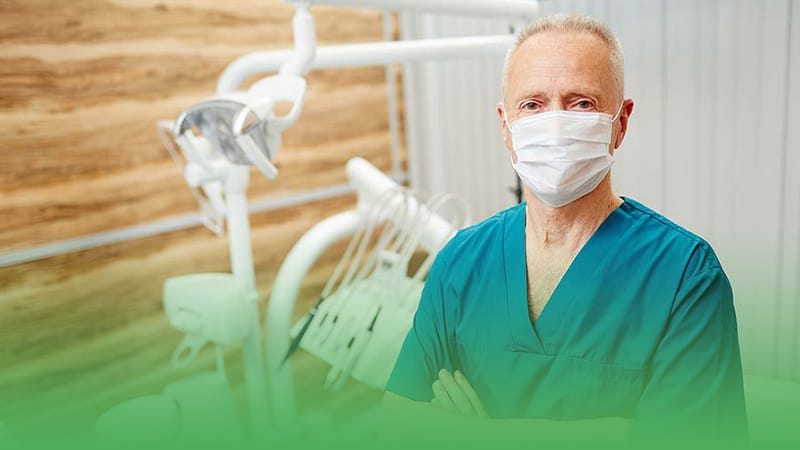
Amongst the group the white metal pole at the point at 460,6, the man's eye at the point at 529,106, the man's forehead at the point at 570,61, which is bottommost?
the man's eye at the point at 529,106

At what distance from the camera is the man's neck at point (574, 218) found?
3.85 ft

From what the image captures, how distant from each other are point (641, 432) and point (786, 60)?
1.31 metres

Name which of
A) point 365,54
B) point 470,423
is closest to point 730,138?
point 365,54

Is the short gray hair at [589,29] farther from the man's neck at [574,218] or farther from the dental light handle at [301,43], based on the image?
the dental light handle at [301,43]

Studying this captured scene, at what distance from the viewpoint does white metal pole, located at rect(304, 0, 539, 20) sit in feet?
5.12

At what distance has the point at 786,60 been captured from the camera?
1.91 meters

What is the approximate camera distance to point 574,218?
1180 millimetres

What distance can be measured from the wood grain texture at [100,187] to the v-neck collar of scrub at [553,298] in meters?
1.17

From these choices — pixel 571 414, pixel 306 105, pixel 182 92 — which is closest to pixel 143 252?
pixel 182 92

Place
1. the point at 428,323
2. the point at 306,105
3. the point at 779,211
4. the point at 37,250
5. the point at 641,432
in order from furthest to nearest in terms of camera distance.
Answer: the point at 306,105 → the point at 779,211 → the point at 37,250 → the point at 428,323 → the point at 641,432

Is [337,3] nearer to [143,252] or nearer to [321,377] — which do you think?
[143,252]

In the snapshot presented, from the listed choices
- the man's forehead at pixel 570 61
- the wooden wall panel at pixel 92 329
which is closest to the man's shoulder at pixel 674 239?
the man's forehead at pixel 570 61

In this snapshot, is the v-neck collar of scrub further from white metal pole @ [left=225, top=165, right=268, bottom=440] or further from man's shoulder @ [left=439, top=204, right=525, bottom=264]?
white metal pole @ [left=225, top=165, right=268, bottom=440]

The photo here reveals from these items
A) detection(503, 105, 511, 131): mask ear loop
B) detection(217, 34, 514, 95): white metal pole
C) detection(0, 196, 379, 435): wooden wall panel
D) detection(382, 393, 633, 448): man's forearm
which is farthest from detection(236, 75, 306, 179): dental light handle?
detection(0, 196, 379, 435): wooden wall panel
